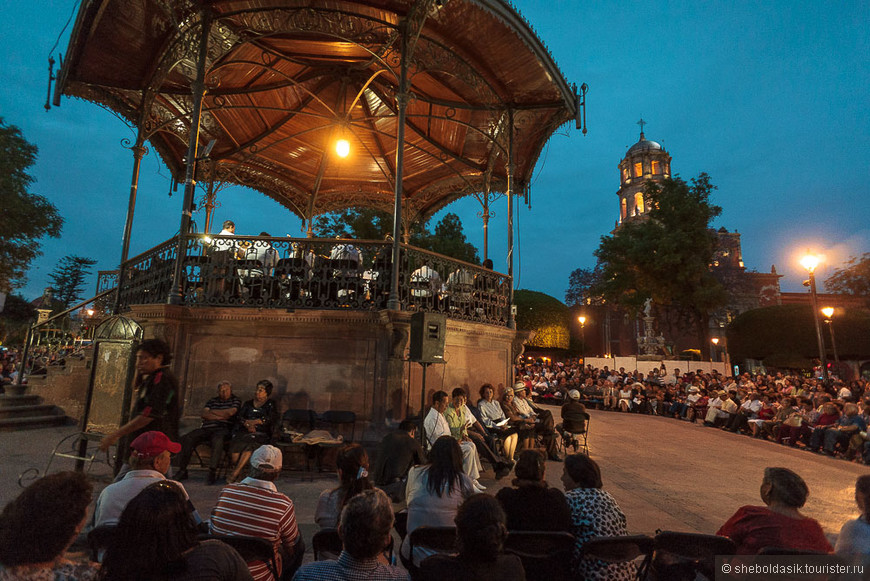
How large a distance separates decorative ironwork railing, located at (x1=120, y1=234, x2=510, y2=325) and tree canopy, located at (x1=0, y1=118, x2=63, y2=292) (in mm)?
21301

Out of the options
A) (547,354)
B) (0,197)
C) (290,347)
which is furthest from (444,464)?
(547,354)

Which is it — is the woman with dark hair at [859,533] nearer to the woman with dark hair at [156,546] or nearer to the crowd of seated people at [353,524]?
the crowd of seated people at [353,524]

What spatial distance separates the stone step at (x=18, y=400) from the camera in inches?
416

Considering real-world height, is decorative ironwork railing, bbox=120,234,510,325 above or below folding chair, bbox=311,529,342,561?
above

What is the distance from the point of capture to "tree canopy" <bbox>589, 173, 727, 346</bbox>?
32812 mm

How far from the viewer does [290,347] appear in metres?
7.78

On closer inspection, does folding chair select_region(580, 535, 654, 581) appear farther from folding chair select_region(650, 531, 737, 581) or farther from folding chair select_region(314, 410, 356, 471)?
folding chair select_region(314, 410, 356, 471)

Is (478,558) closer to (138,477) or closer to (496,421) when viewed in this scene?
(138,477)

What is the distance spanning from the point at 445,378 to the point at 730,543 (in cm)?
609

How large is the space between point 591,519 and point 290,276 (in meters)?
6.30

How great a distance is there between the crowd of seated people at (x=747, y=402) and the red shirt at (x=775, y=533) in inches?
377

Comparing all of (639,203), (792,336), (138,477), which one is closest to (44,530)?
(138,477)

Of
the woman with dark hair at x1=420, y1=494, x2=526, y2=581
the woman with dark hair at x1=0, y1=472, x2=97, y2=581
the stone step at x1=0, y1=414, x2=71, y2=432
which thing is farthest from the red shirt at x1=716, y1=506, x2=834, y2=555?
the stone step at x1=0, y1=414, x2=71, y2=432

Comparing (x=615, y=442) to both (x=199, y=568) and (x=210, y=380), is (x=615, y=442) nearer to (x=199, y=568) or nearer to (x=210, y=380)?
(x=210, y=380)
